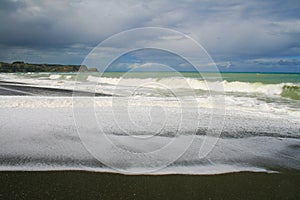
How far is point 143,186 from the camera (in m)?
3.92

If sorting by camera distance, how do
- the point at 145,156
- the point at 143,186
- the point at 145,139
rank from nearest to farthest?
the point at 143,186 → the point at 145,156 → the point at 145,139

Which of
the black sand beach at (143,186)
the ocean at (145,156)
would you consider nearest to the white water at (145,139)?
the ocean at (145,156)

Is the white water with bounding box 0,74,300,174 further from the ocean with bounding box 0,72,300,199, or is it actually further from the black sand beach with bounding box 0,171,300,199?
the black sand beach with bounding box 0,171,300,199

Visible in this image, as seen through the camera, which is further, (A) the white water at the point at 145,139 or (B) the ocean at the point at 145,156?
(A) the white water at the point at 145,139

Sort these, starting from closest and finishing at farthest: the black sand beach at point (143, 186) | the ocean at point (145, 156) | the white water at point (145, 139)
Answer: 1. the black sand beach at point (143, 186)
2. the ocean at point (145, 156)
3. the white water at point (145, 139)

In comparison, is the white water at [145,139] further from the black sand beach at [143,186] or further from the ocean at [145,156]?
the black sand beach at [143,186]

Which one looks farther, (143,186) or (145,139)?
(145,139)

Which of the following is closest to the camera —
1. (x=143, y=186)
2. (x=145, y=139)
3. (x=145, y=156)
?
(x=143, y=186)

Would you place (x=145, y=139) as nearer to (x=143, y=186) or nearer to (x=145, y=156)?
(x=145, y=156)

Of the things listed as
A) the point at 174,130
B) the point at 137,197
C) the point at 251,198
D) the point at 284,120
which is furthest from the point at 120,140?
the point at 284,120

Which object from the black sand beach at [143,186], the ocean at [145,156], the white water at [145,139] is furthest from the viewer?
the white water at [145,139]

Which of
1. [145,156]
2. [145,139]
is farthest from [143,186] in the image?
[145,139]

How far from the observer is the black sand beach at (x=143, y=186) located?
3.61 m

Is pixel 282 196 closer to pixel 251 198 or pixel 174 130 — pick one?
pixel 251 198
